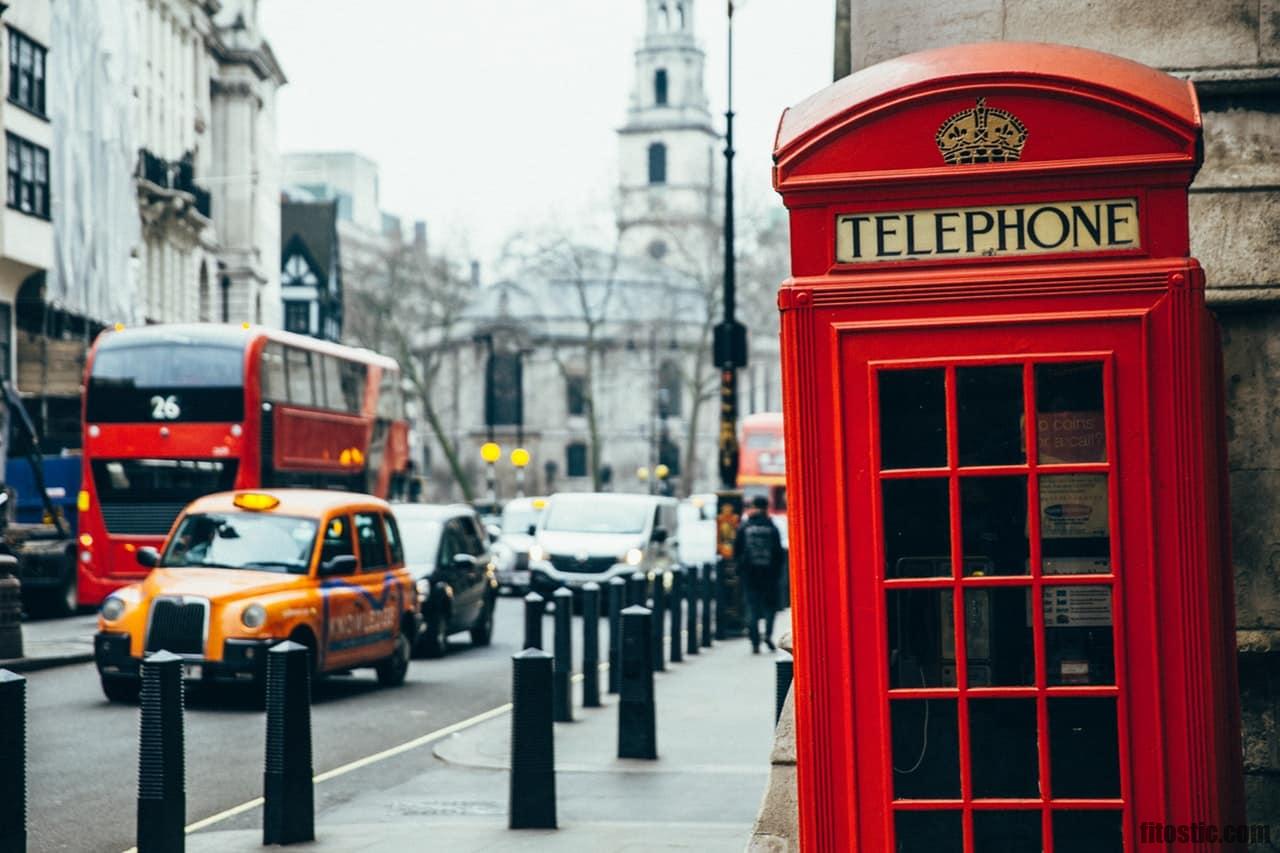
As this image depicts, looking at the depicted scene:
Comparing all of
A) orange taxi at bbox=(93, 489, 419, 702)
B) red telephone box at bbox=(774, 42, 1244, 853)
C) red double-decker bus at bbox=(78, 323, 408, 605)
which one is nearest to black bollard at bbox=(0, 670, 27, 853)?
red telephone box at bbox=(774, 42, 1244, 853)

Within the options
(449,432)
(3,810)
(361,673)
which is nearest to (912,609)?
(3,810)

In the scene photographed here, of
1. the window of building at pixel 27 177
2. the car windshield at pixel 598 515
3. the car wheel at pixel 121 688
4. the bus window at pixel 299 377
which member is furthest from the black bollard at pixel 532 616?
the window of building at pixel 27 177

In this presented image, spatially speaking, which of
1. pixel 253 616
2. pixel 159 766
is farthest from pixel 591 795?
pixel 253 616

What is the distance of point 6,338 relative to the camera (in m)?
37.7

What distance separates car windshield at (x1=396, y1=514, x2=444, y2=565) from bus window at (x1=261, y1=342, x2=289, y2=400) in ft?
18.0

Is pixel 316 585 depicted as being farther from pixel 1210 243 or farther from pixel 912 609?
pixel 912 609

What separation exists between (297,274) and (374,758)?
242ft

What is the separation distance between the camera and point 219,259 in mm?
63406

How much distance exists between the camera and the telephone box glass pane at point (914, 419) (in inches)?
210

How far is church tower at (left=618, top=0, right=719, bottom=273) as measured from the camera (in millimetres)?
127750

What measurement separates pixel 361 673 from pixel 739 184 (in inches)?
2094

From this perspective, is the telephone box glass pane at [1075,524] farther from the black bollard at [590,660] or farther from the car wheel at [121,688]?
the car wheel at [121,688]

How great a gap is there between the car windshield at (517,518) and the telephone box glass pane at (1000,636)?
103 ft

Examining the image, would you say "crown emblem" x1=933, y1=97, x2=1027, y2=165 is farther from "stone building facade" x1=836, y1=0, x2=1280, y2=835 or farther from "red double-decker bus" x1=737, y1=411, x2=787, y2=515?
"red double-decker bus" x1=737, y1=411, x2=787, y2=515
